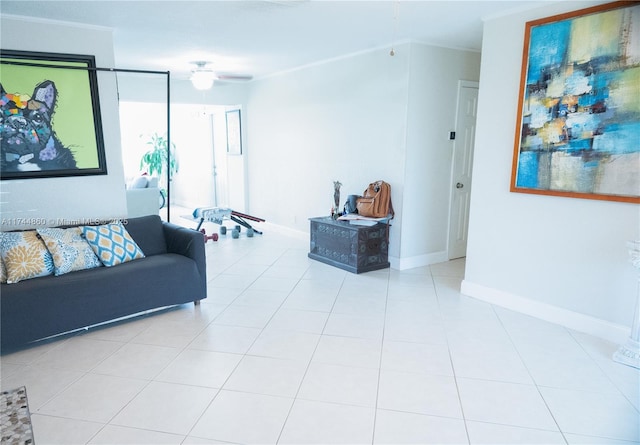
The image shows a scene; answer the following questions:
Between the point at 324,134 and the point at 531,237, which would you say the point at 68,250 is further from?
the point at 531,237

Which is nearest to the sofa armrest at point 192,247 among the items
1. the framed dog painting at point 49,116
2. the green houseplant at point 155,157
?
the framed dog painting at point 49,116

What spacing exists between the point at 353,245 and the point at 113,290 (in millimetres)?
2326

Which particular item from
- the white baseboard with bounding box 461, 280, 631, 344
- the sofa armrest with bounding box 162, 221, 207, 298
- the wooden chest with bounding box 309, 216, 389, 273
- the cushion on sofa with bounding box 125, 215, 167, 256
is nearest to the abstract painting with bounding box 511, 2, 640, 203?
the white baseboard with bounding box 461, 280, 631, 344

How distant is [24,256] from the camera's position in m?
2.86

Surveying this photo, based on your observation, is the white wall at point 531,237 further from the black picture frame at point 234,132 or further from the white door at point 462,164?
the black picture frame at point 234,132

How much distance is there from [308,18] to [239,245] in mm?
3211

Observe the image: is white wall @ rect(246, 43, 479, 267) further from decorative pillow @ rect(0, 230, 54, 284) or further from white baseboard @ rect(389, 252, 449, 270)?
decorative pillow @ rect(0, 230, 54, 284)

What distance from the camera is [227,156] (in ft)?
24.4

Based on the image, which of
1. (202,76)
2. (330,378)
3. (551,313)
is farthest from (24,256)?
(551,313)

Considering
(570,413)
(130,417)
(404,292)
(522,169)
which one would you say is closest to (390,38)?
(522,169)

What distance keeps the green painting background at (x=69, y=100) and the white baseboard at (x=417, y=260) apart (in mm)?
3106

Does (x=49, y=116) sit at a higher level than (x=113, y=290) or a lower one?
higher

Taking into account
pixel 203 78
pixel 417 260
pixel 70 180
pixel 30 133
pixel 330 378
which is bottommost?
pixel 330 378

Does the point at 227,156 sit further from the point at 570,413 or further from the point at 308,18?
the point at 570,413
